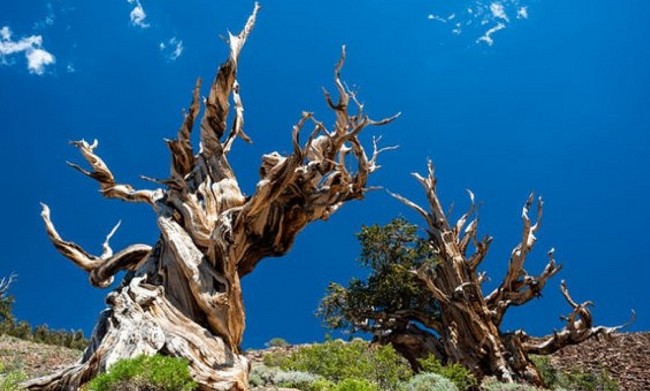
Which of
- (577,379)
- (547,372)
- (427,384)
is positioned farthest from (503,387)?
(547,372)

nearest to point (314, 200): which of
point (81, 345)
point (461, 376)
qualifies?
point (461, 376)

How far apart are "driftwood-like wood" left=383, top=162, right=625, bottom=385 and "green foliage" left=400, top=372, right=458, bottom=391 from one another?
6.11 meters

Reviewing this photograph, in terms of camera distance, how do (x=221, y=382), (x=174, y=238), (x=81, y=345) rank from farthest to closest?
(x=81, y=345) < (x=174, y=238) < (x=221, y=382)

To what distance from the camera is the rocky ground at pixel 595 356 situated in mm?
15875

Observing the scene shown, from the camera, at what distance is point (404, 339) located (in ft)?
62.1

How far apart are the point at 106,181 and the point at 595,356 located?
19385mm

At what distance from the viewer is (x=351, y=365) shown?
39.6 feet

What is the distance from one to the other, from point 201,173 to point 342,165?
2685 millimetres

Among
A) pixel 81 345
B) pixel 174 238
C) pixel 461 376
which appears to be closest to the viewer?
pixel 174 238

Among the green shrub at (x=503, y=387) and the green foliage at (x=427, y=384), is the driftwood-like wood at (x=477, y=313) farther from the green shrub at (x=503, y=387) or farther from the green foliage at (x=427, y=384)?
the green foliage at (x=427, y=384)

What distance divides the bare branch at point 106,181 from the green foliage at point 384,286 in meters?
10.2

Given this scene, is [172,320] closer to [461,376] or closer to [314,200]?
[314,200]

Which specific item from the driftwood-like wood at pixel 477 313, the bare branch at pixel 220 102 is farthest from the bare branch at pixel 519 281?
the bare branch at pixel 220 102

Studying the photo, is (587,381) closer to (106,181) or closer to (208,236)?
(208,236)
